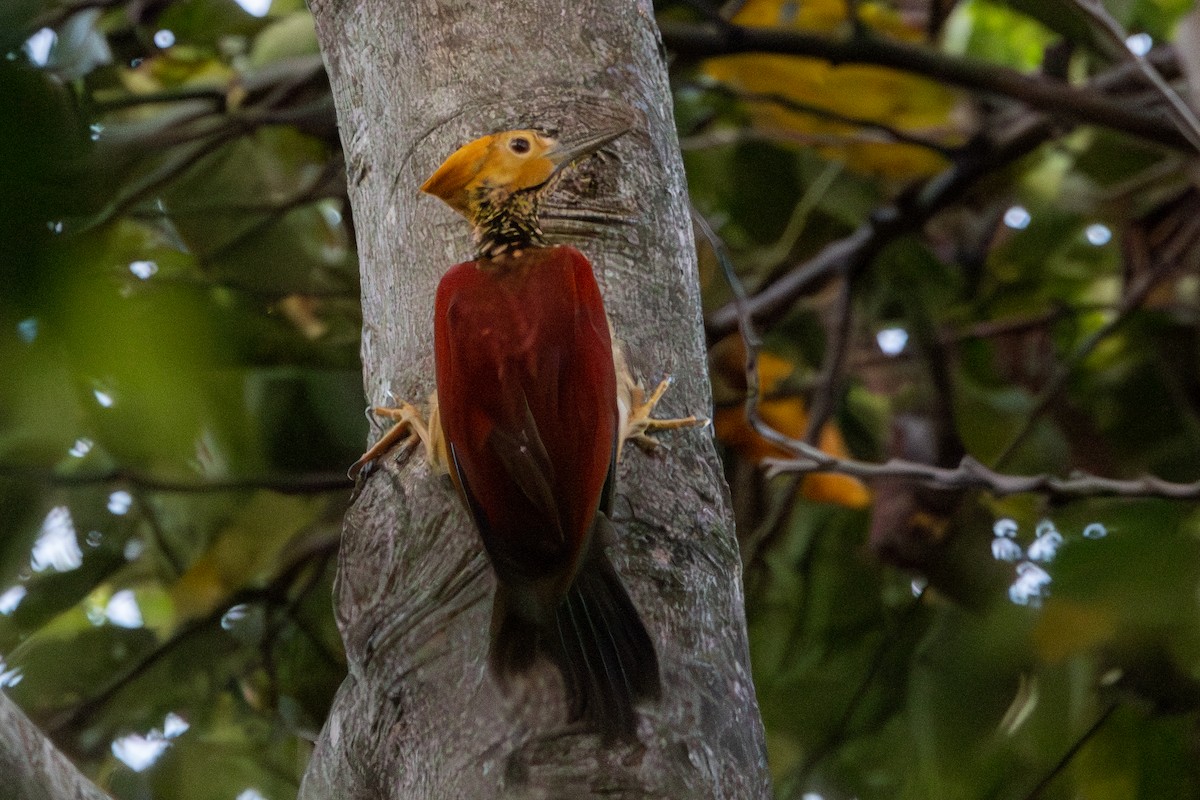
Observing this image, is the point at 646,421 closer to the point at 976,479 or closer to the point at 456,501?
the point at 456,501

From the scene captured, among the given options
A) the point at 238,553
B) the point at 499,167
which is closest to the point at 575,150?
the point at 499,167

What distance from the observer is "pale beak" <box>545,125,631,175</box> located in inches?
61.2

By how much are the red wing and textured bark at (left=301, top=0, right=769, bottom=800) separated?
0.10m

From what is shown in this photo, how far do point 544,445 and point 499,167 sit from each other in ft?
1.25

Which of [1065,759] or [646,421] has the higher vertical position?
[646,421]

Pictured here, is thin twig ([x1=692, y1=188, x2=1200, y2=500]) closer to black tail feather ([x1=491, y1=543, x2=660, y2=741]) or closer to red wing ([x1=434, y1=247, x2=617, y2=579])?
red wing ([x1=434, y1=247, x2=617, y2=579])

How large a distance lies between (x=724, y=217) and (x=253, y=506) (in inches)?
62.6

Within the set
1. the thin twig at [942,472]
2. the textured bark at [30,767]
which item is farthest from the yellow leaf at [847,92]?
the textured bark at [30,767]

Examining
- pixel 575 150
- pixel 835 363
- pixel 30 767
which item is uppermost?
pixel 835 363

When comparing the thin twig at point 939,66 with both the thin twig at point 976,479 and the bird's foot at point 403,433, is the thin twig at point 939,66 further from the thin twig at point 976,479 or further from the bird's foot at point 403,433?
the bird's foot at point 403,433

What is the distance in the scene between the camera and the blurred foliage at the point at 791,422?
2773mm

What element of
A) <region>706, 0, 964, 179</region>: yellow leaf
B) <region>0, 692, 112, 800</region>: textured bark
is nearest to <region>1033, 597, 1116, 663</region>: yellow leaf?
<region>706, 0, 964, 179</region>: yellow leaf

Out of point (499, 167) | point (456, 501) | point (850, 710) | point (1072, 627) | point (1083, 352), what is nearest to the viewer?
point (456, 501)

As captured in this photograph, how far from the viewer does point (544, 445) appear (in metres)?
1.32
